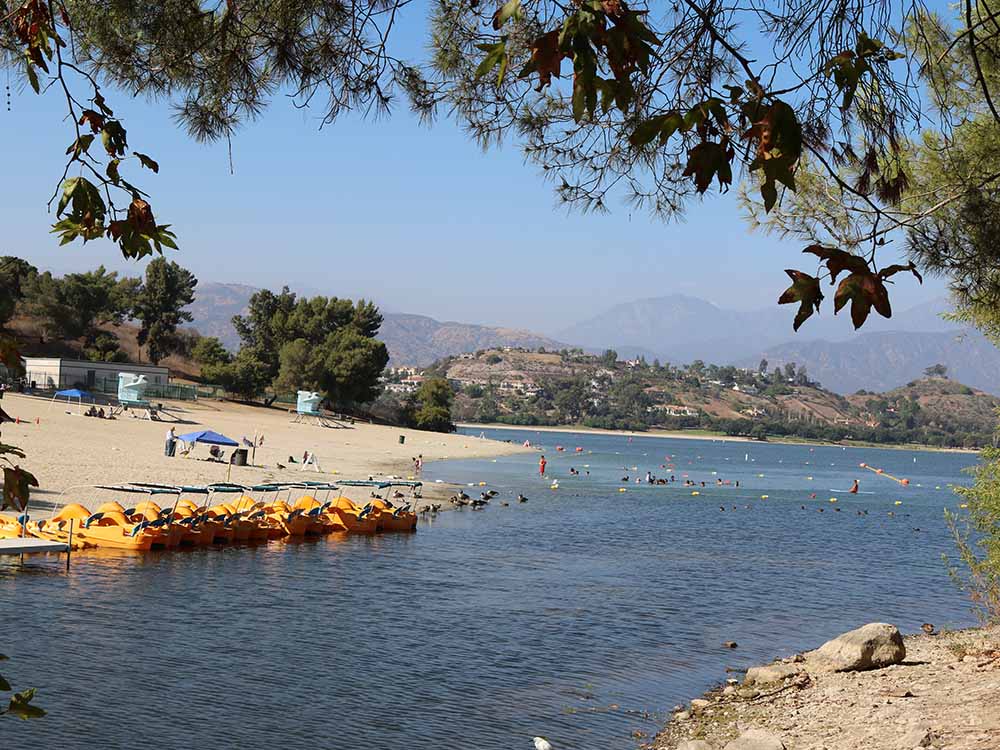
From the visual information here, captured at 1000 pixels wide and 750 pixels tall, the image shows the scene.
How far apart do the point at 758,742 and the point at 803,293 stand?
31.0 feet

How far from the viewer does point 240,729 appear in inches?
544

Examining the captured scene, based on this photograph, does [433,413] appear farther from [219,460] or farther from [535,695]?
[535,695]

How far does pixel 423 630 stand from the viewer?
20.6 meters

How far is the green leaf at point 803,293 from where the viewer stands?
3299mm

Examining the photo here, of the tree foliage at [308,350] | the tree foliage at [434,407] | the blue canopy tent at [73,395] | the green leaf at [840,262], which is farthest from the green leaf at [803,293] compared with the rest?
the tree foliage at [434,407]

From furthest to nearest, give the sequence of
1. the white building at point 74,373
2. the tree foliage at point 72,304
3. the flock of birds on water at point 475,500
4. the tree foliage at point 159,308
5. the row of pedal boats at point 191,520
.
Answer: the tree foliage at point 159,308 → the tree foliage at point 72,304 → the white building at point 74,373 → the flock of birds on water at point 475,500 → the row of pedal boats at point 191,520

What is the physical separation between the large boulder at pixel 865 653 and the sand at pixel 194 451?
21399mm

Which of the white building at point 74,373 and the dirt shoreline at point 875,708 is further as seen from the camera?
the white building at point 74,373

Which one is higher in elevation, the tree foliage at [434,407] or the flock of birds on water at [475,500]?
the tree foliage at [434,407]

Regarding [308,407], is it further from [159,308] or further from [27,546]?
[27,546]

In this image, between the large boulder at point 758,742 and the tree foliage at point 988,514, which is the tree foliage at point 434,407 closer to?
the tree foliage at point 988,514

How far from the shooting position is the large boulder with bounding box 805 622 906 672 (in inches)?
634

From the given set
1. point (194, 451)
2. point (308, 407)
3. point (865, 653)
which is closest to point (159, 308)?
point (308, 407)

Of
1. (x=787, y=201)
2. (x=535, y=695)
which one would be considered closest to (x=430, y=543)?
(x=535, y=695)
